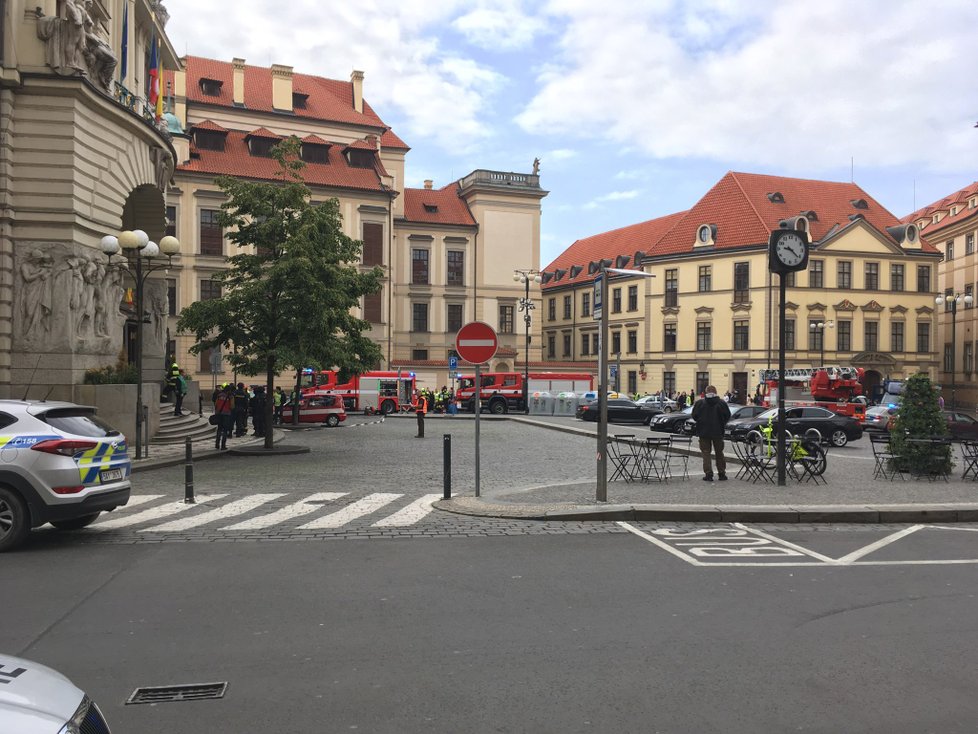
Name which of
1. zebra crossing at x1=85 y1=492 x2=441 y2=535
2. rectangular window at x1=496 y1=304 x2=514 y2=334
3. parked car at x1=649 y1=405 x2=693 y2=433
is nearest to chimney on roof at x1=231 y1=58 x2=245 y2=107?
rectangular window at x1=496 y1=304 x2=514 y2=334

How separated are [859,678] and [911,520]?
7.57 meters

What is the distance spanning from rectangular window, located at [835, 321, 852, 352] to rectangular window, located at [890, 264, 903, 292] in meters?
4.84

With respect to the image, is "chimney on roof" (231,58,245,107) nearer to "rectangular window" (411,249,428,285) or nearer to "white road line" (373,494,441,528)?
"rectangular window" (411,249,428,285)

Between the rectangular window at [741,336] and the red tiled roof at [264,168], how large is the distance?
93.7ft

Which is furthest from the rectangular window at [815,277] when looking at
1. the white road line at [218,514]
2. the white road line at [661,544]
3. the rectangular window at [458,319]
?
the white road line at [661,544]

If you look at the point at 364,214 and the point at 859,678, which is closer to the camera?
the point at 859,678

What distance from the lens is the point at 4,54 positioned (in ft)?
68.5

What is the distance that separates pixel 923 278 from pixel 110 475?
2712 inches

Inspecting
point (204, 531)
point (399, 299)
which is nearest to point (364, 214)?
point (399, 299)

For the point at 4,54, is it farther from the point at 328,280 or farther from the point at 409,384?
the point at 409,384

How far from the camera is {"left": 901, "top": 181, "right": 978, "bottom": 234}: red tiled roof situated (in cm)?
7019

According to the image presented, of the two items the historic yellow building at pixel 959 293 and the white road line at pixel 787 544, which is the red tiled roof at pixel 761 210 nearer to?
the historic yellow building at pixel 959 293

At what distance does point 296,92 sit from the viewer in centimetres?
6412

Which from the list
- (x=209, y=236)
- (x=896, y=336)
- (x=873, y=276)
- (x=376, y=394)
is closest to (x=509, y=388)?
(x=376, y=394)
